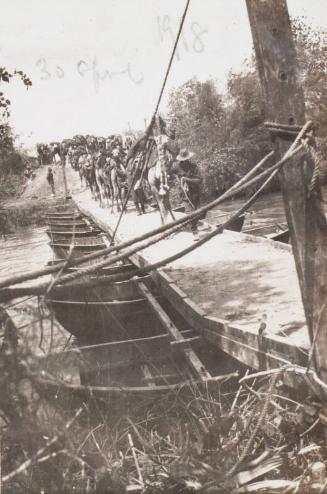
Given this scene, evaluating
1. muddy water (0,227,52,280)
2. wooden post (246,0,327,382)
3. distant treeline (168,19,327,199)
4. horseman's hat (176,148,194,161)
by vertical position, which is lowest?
muddy water (0,227,52,280)

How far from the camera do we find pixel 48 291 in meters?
2.64

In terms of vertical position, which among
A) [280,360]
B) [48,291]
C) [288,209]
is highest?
[288,209]

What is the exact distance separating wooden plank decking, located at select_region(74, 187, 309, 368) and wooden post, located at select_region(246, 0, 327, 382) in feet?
2.77

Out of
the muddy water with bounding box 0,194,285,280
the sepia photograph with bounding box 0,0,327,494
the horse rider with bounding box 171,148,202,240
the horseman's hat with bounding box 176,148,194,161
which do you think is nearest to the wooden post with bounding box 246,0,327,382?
the sepia photograph with bounding box 0,0,327,494

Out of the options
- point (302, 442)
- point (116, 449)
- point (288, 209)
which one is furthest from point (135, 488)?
point (288, 209)

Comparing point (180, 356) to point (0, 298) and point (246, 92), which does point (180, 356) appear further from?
point (246, 92)

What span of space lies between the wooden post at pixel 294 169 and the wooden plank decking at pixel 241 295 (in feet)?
2.77

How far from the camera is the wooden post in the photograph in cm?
274

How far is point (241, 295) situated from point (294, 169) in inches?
123

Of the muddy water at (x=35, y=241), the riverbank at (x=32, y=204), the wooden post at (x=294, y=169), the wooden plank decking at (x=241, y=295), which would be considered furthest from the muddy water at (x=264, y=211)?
the wooden post at (x=294, y=169)

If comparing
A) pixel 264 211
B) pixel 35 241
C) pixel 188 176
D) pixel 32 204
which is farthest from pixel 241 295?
pixel 32 204

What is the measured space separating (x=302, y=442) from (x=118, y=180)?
52.6 ft

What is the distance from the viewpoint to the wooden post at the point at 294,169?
2736mm

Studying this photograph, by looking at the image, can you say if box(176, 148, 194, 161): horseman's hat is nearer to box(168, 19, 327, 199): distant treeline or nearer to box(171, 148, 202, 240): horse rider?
box(171, 148, 202, 240): horse rider
